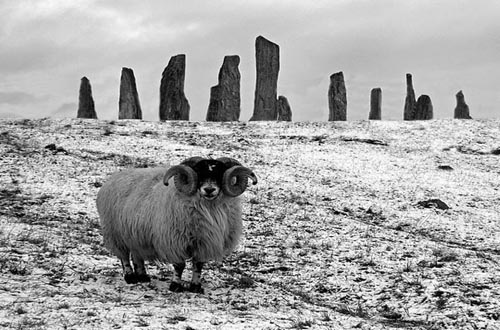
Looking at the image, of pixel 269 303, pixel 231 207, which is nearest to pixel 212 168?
pixel 231 207

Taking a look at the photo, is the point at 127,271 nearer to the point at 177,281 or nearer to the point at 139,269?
the point at 139,269

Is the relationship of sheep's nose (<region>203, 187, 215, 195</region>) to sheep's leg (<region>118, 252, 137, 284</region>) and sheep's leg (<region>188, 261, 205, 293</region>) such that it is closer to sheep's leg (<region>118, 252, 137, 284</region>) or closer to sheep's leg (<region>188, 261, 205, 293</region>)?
sheep's leg (<region>188, 261, 205, 293</region>)

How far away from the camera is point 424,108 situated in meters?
36.1

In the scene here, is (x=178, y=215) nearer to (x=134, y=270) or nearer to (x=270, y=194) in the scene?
(x=134, y=270)

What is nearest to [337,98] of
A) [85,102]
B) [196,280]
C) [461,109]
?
[461,109]

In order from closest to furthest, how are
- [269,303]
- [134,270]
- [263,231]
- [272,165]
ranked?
1. [269,303]
2. [134,270]
3. [263,231]
4. [272,165]

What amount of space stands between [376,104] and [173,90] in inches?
529

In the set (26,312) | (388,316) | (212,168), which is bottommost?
(388,316)

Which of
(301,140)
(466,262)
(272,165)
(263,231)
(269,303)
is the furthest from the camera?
(301,140)

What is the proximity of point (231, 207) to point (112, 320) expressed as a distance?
9.19ft

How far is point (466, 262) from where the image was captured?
10.8 m

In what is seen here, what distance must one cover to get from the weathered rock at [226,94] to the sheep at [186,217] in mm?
24532

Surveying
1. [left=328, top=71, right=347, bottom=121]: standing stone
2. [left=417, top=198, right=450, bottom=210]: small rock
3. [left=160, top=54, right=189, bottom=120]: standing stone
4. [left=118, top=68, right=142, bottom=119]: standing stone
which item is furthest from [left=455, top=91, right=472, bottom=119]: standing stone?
[left=417, top=198, right=450, bottom=210]: small rock

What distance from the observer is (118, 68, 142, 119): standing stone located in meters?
33.5
